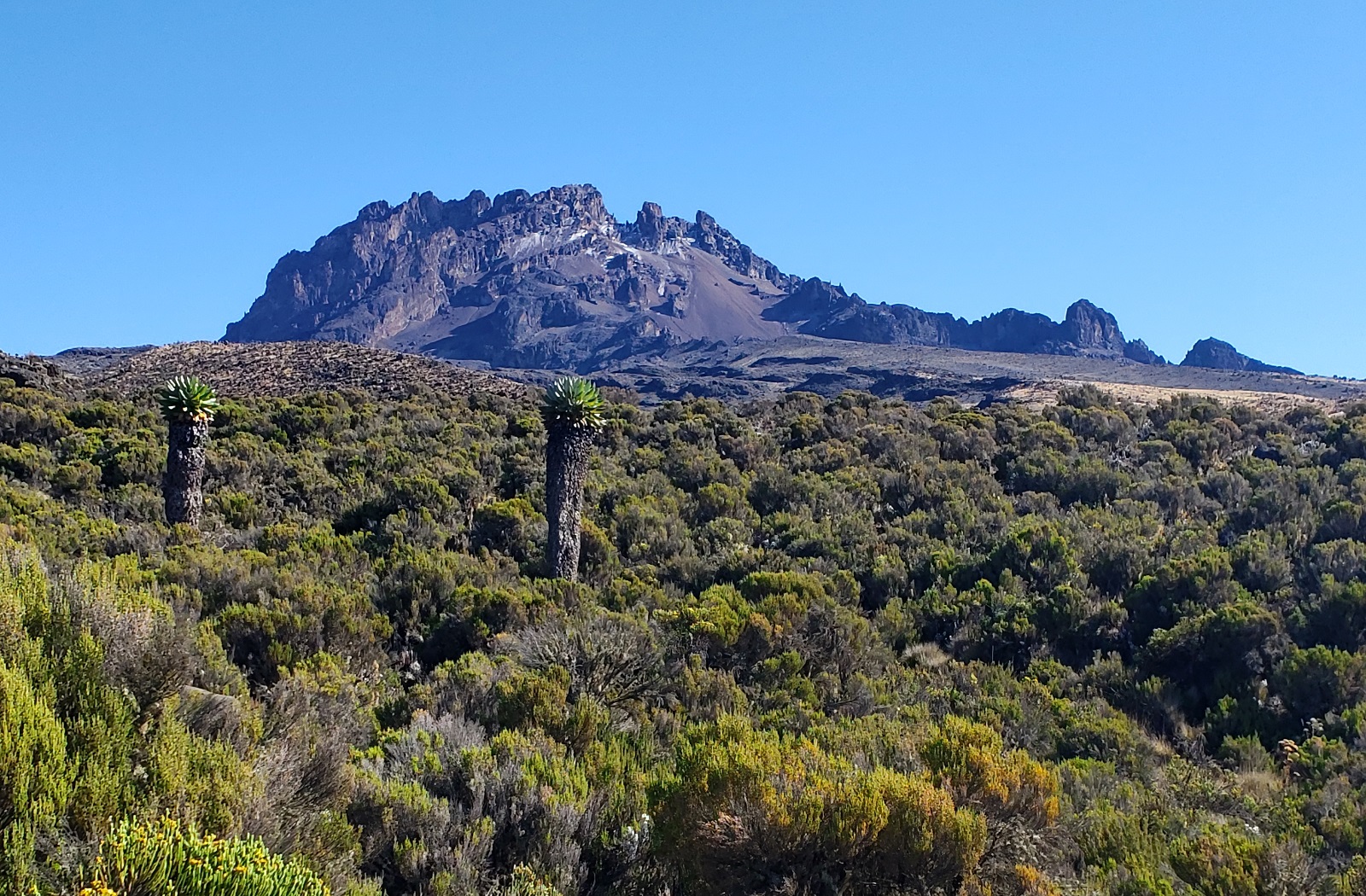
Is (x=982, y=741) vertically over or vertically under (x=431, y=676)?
over

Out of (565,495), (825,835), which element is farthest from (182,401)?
(825,835)

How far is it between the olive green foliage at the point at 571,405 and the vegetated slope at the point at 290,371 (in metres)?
16.1

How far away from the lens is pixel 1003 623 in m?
12.2

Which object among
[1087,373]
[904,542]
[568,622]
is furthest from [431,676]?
[1087,373]

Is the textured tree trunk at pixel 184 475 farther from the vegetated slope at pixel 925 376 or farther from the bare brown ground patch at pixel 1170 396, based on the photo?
the vegetated slope at pixel 925 376

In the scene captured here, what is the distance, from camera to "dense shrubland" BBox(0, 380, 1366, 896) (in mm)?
5109

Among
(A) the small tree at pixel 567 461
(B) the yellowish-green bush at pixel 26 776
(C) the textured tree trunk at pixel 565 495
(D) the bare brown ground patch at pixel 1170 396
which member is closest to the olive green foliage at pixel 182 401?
(A) the small tree at pixel 567 461

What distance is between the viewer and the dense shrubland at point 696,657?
5109 millimetres

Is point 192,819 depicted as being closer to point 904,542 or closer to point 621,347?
point 904,542

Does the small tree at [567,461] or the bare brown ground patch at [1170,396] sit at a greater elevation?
the bare brown ground patch at [1170,396]

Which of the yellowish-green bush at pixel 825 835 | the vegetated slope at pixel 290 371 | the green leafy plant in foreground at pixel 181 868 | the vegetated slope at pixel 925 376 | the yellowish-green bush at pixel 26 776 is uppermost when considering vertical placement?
the vegetated slope at pixel 925 376

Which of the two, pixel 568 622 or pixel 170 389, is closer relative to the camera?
pixel 568 622

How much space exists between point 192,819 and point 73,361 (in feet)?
187

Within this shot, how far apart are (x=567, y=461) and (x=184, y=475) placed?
635 cm
